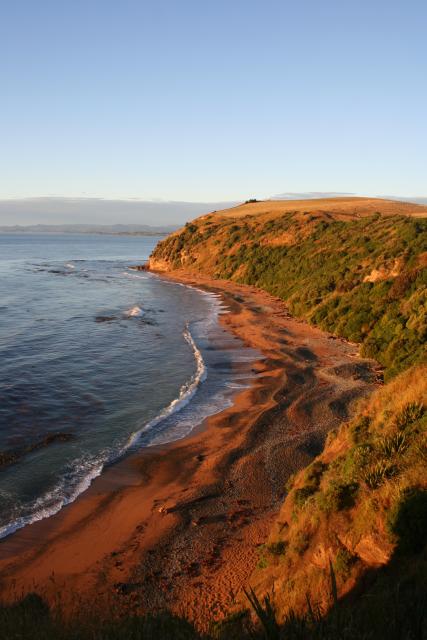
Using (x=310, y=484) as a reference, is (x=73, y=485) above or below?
below

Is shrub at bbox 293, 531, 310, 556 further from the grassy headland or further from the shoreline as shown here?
the shoreline

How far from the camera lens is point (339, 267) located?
157 ft

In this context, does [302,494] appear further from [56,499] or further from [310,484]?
[56,499]

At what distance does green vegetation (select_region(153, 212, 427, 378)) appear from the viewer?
2861cm

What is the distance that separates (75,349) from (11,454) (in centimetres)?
1561

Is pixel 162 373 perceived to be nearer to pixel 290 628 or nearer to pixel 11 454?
pixel 11 454

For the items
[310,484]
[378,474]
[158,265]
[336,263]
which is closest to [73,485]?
[310,484]

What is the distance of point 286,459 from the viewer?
54.9 feet

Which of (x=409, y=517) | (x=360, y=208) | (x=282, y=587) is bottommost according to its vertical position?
(x=282, y=587)

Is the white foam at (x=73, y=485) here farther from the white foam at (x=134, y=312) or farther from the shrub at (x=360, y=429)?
the white foam at (x=134, y=312)

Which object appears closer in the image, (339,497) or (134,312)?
(339,497)

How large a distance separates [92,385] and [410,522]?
63.4 feet

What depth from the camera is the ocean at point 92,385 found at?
16.4 meters

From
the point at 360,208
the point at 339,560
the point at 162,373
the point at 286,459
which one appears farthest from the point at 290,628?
the point at 360,208
